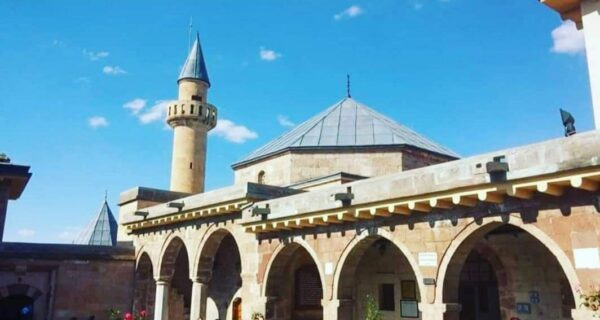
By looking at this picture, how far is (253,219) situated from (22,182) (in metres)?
7.65

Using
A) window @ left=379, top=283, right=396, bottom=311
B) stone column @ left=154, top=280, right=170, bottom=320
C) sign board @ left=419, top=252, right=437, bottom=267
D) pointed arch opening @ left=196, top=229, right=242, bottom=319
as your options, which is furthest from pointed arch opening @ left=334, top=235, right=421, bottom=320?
stone column @ left=154, top=280, right=170, bottom=320

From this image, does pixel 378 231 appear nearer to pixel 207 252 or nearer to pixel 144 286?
pixel 207 252

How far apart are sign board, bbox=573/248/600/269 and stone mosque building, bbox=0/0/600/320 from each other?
0.07 feet

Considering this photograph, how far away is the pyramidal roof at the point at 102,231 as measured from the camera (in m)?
29.5

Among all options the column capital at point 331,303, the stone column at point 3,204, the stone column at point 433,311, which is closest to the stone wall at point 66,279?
the stone column at point 3,204

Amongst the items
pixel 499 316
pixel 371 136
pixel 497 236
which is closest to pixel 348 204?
pixel 497 236

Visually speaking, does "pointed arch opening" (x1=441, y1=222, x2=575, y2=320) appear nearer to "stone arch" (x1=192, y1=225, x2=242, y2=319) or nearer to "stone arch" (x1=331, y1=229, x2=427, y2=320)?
"stone arch" (x1=331, y1=229, x2=427, y2=320)

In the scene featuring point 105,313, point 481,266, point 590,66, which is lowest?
point 105,313

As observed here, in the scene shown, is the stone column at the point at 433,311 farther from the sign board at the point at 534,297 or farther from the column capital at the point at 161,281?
the column capital at the point at 161,281

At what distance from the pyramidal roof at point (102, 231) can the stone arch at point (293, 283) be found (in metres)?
17.9

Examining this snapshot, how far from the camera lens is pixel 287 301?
43.8 feet

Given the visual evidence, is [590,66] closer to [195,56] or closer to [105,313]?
[105,313]

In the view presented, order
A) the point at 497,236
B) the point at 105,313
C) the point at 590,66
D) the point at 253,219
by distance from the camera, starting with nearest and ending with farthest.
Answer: the point at 590,66
the point at 497,236
the point at 253,219
the point at 105,313

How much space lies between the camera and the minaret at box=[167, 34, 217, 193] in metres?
25.2
